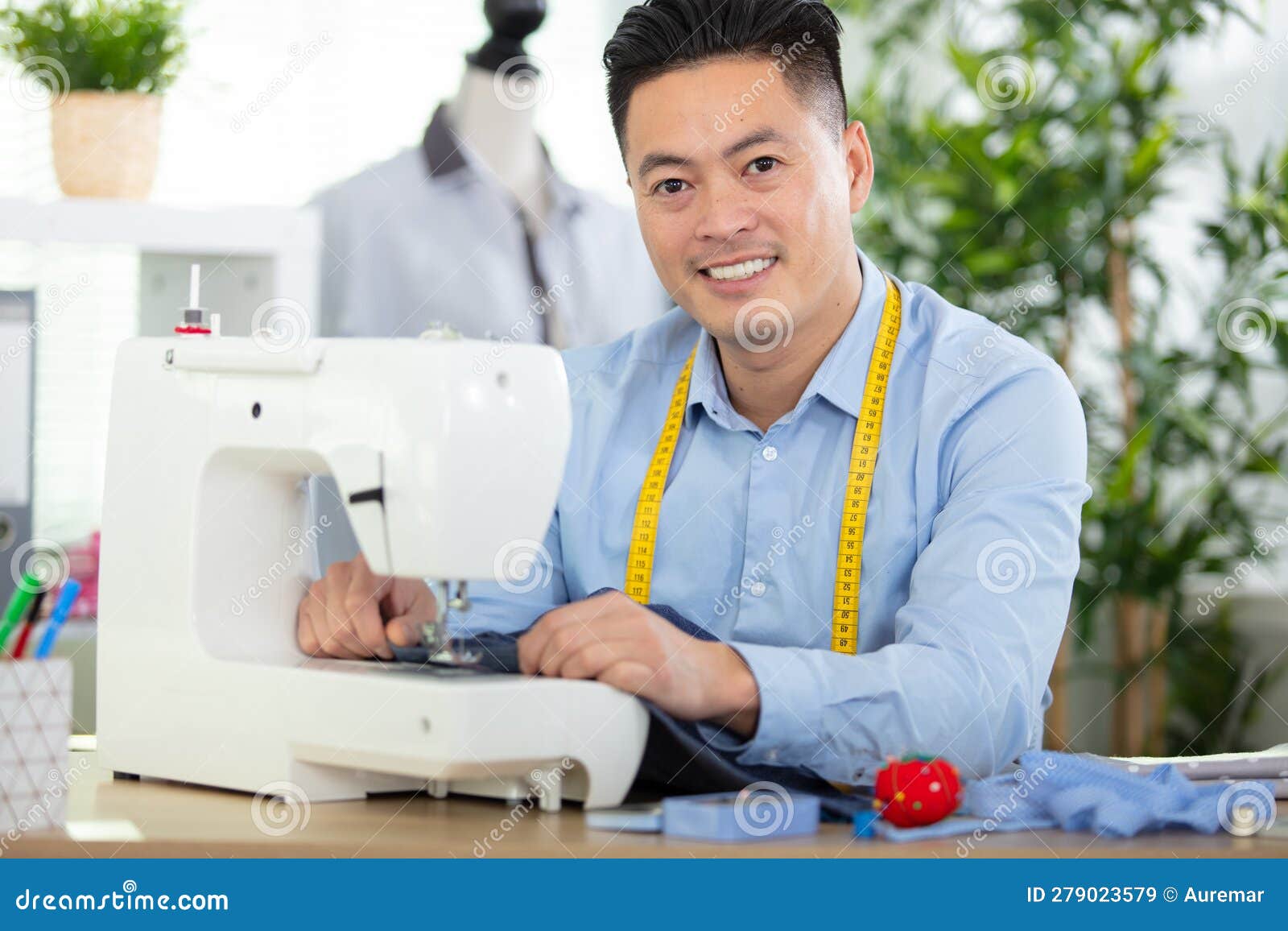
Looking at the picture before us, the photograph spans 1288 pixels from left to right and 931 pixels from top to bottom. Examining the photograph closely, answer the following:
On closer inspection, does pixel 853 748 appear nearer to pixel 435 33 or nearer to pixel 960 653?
pixel 960 653

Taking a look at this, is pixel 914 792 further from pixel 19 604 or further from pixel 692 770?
pixel 19 604

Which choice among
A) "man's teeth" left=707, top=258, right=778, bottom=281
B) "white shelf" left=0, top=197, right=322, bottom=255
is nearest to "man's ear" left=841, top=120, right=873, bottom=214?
"man's teeth" left=707, top=258, right=778, bottom=281

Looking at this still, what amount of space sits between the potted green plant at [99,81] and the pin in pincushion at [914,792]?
8.00ft

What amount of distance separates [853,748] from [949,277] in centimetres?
297

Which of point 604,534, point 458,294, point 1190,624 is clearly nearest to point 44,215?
point 458,294

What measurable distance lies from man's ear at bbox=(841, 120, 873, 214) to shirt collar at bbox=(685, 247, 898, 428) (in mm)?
87

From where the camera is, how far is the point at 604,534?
2.21 m

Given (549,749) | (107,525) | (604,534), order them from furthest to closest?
1. (604,534)
2. (107,525)
3. (549,749)

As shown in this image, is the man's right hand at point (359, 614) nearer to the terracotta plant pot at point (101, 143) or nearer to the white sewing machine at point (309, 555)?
the white sewing machine at point (309, 555)

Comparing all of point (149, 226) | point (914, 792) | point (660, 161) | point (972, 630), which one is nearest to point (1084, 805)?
point (914, 792)

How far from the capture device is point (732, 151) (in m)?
2.01

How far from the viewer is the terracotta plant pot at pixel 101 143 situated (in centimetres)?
324

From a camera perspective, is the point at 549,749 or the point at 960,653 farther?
the point at 960,653

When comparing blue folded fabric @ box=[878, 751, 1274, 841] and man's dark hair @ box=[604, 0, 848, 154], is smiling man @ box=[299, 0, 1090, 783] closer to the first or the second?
man's dark hair @ box=[604, 0, 848, 154]
